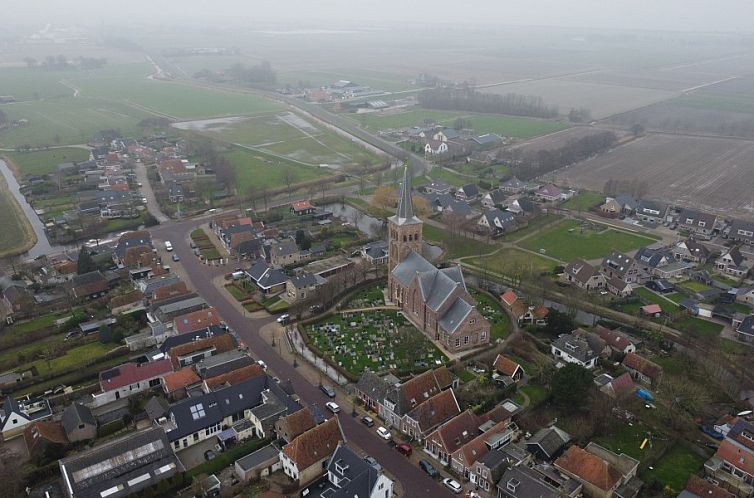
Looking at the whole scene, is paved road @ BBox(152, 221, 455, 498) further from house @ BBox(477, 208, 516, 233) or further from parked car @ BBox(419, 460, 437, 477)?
house @ BBox(477, 208, 516, 233)

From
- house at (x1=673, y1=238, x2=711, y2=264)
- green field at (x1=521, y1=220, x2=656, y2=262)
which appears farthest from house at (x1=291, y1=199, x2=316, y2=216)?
house at (x1=673, y1=238, x2=711, y2=264)

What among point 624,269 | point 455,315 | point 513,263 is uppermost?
point 455,315

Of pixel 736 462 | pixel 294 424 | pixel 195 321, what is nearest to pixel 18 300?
pixel 195 321

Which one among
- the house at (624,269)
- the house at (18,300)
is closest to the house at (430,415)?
the house at (624,269)

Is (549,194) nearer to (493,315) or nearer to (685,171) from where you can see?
(685,171)

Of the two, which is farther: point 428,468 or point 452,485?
point 428,468

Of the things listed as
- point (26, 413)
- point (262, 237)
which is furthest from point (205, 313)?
point (262, 237)
